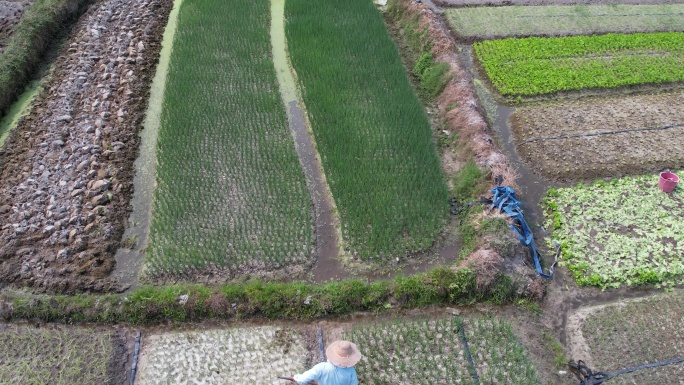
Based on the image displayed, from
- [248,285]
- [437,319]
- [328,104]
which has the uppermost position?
[328,104]

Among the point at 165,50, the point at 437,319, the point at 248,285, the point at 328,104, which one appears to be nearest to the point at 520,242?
the point at 437,319

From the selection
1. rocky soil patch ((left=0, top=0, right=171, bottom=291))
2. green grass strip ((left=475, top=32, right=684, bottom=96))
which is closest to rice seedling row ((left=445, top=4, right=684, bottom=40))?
green grass strip ((left=475, top=32, right=684, bottom=96))

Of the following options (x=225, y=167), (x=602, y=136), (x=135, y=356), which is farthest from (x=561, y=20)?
(x=135, y=356)

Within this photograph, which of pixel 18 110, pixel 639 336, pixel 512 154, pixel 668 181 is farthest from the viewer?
pixel 18 110

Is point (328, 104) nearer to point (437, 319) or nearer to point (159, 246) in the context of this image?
point (159, 246)

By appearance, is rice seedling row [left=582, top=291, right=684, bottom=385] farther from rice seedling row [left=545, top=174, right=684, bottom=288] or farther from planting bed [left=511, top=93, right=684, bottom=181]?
planting bed [left=511, top=93, right=684, bottom=181]

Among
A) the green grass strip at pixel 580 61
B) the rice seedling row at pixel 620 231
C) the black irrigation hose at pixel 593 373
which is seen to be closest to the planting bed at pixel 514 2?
the green grass strip at pixel 580 61

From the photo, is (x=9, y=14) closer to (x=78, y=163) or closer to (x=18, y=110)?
(x=18, y=110)
